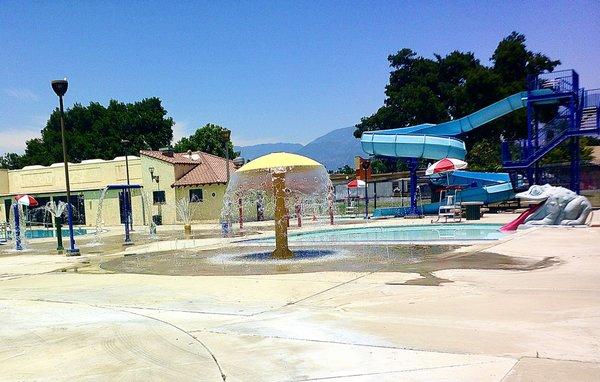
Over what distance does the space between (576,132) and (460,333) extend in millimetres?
25754

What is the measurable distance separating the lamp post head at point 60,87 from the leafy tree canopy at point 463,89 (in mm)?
36460

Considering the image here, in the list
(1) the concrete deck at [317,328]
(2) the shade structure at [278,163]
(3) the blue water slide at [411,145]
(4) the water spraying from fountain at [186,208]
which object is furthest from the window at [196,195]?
(1) the concrete deck at [317,328]

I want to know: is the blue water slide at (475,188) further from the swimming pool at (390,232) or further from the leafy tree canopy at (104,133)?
the leafy tree canopy at (104,133)

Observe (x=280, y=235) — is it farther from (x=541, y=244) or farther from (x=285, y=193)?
(x=541, y=244)

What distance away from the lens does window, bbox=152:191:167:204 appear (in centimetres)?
4366

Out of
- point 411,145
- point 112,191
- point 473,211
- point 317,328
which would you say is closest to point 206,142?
point 112,191

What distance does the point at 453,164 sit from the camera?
89.4 feet

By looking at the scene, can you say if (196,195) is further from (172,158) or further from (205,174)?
(172,158)

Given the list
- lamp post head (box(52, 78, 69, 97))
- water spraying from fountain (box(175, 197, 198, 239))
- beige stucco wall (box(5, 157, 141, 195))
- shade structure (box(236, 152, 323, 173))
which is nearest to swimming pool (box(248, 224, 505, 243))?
shade structure (box(236, 152, 323, 173))

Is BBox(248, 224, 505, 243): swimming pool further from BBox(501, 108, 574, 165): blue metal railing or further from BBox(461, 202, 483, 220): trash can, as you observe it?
BBox(501, 108, 574, 165): blue metal railing

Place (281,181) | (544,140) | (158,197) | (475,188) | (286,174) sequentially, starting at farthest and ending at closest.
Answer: (158,197) < (475,188) < (544,140) < (286,174) < (281,181)

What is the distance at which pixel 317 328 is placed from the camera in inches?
256

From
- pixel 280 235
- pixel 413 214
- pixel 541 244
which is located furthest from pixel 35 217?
pixel 541 244

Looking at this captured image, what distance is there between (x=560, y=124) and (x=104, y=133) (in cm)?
6343
